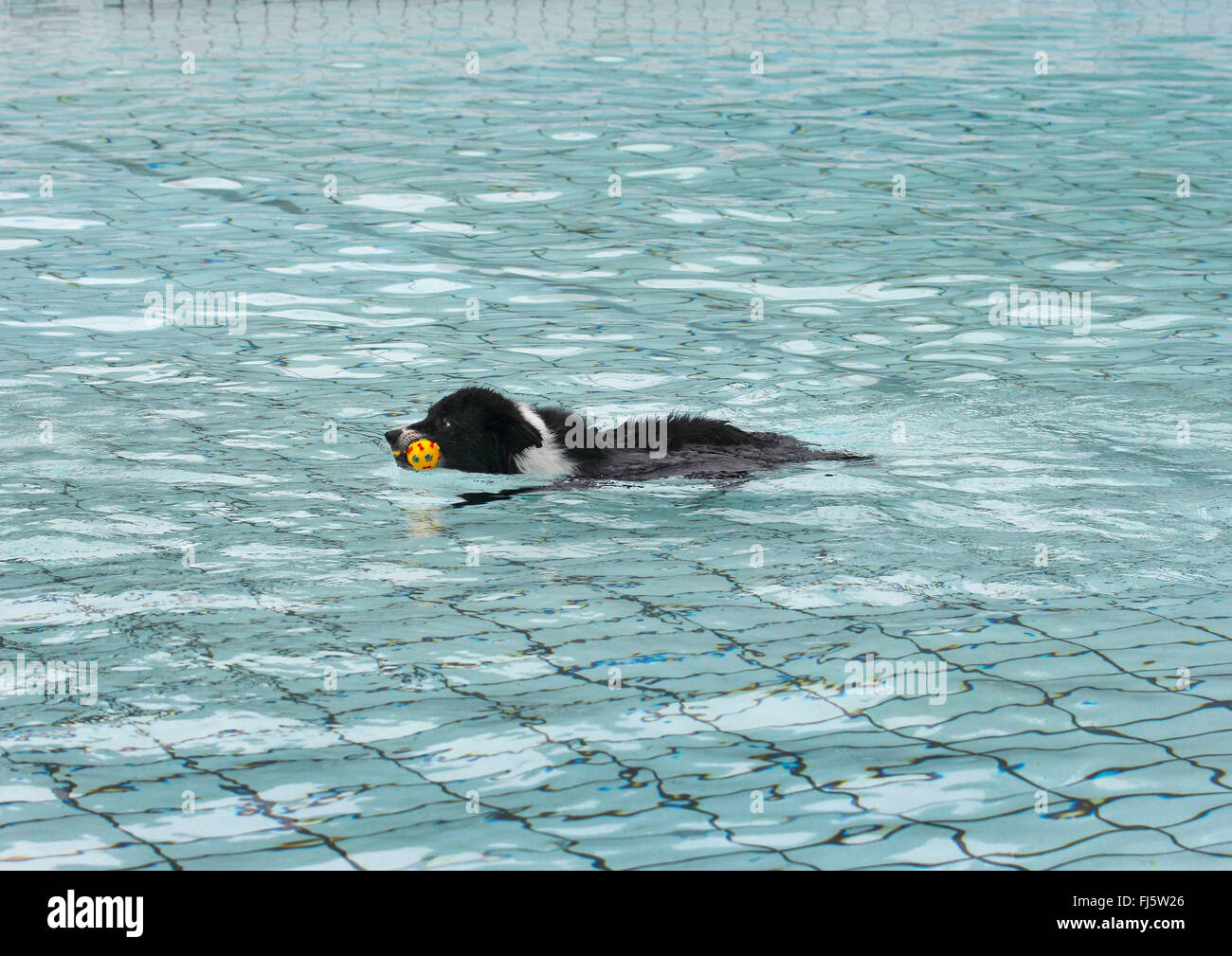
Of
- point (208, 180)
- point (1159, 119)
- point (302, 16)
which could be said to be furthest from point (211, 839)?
point (302, 16)

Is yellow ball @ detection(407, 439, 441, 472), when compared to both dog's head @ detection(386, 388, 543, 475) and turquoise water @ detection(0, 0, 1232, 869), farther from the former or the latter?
turquoise water @ detection(0, 0, 1232, 869)

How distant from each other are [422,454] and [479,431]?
28 cm

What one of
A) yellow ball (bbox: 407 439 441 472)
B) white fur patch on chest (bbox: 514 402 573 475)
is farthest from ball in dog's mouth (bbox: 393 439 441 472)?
white fur patch on chest (bbox: 514 402 573 475)

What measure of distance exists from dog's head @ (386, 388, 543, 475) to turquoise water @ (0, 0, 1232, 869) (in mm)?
160

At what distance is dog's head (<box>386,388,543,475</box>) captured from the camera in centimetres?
614

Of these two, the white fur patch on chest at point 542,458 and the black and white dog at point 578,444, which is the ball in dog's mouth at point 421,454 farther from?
the white fur patch on chest at point 542,458

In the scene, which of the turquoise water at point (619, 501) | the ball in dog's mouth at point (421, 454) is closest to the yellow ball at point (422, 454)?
the ball in dog's mouth at point (421, 454)

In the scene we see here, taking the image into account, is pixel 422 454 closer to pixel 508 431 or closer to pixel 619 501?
pixel 508 431

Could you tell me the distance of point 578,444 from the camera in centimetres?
646

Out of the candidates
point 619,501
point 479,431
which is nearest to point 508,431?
Result: point 479,431

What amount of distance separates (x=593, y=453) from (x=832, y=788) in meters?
2.77

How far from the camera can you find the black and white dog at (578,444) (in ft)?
20.3

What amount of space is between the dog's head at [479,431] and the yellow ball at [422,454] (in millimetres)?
41
